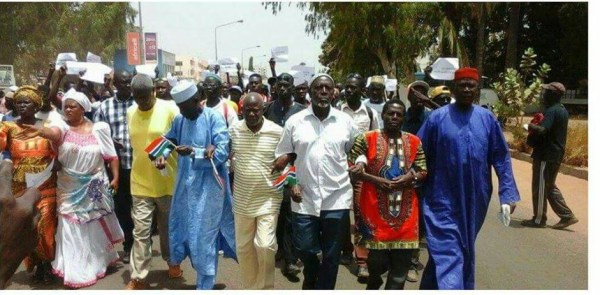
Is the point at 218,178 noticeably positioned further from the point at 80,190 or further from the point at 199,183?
the point at 80,190

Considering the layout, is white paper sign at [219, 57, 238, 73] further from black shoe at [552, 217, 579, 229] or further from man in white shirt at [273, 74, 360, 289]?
man in white shirt at [273, 74, 360, 289]

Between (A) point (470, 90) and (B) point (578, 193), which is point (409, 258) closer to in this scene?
(A) point (470, 90)

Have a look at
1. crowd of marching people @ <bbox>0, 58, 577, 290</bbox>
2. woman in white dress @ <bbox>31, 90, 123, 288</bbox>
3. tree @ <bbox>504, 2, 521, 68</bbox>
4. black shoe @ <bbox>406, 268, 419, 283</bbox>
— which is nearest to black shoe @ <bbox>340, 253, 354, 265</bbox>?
crowd of marching people @ <bbox>0, 58, 577, 290</bbox>

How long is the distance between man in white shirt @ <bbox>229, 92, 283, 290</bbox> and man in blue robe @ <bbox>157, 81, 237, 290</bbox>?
20cm

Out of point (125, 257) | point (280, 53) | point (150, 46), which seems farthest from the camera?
point (150, 46)

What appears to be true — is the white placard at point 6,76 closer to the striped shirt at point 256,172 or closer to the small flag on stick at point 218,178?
the small flag on stick at point 218,178

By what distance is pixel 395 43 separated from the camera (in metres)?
20.8

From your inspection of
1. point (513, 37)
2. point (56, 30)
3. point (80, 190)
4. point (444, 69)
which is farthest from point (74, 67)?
point (56, 30)

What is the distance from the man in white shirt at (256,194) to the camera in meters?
4.51

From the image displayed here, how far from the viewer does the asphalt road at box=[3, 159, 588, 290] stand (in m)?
5.18

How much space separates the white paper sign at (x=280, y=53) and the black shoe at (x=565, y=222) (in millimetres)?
4929

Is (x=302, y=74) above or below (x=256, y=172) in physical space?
above

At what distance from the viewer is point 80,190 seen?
204 inches

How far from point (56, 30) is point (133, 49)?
23.9 meters
